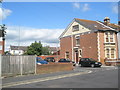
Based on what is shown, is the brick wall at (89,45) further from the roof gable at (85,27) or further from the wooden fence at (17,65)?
the wooden fence at (17,65)

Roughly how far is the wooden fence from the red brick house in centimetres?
1908

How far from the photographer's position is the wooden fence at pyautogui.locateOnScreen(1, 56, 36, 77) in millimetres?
15038

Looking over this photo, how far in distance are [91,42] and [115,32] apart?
514cm

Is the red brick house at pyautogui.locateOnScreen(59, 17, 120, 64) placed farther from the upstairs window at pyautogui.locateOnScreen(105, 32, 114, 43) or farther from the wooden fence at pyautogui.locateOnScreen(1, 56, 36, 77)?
→ the wooden fence at pyautogui.locateOnScreen(1, 56, 36, 77)

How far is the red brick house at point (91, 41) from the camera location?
33.5 metres

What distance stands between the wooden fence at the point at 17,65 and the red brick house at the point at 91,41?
1908 centimetres

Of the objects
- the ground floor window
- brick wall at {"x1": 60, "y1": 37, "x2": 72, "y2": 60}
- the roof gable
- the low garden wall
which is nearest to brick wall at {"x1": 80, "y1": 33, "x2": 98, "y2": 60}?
the roof gable

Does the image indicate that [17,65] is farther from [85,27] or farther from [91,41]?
[85,27]

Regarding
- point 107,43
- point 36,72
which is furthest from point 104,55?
point 36,72

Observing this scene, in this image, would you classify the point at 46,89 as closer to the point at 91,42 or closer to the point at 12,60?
the point at 12,60

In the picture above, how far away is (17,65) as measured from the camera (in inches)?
623

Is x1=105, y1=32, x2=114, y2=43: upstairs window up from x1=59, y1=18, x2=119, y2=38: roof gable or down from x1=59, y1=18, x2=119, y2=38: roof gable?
down

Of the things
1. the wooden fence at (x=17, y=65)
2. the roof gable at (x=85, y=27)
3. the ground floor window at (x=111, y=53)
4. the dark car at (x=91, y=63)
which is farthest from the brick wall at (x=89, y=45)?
the wooden fence at (x=17, y=65)

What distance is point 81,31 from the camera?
36.8 meters
